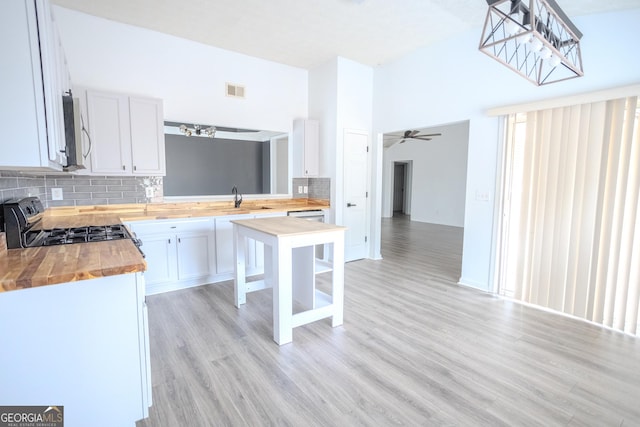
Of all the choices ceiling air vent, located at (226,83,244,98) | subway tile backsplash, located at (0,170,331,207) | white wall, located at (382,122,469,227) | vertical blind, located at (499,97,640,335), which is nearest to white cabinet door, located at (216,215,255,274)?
subway tile backsplash, located at (0,170,331,207)

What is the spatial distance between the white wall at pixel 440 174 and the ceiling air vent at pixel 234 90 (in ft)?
20.6

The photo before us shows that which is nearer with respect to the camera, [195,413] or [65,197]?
[195,413]

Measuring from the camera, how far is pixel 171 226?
337 cm

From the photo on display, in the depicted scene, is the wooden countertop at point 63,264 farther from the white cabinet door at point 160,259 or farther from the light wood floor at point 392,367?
the white cabinet door at point 160,259

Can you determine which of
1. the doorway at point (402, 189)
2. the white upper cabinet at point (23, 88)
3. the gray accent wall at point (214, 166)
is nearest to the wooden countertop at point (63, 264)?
the white upper cabinet at point (23, 88)

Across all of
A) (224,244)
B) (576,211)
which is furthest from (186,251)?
(576,211)

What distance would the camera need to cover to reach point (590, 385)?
1.96 metres

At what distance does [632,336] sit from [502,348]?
121cm

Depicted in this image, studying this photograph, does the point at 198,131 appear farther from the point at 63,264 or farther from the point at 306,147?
the point at 63,264

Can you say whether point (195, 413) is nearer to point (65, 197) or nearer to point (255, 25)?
point (65, 197)

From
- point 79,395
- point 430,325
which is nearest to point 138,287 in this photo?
point 79,395

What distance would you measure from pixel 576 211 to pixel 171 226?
4.11 metres

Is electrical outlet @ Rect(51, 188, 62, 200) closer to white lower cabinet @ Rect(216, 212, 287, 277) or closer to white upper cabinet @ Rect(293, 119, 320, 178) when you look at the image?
white lower cabinet @ Rect(216, 212, 287, 277)

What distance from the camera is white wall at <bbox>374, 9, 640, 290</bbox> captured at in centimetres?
264
